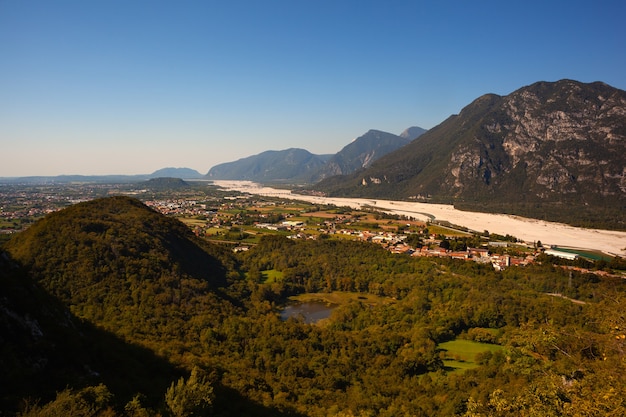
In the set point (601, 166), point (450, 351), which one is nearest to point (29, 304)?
point (450, 351)

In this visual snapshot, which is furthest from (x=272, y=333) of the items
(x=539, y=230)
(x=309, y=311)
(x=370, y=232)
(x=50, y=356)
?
(x=539, y=230)

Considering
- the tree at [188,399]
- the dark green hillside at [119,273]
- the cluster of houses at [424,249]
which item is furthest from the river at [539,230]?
the tree at [188,399]

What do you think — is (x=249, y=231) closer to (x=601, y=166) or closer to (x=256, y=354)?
(x=256, y=354)

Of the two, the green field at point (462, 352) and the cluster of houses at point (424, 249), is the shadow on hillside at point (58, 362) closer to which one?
the green field at point (462, 352)

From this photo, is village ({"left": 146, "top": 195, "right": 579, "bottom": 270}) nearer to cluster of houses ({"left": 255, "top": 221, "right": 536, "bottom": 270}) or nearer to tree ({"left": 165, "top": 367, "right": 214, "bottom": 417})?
cluster of houses ({"left": 255, "top": 221, "right": 536, "bottom": 270})

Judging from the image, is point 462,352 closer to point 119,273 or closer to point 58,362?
point 58,362

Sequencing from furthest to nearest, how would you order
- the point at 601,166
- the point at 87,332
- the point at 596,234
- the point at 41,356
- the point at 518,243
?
the point at 601,166 → the point at 596,234 → the point at 518,243 → the point at 87,332 → the point at 41,356
